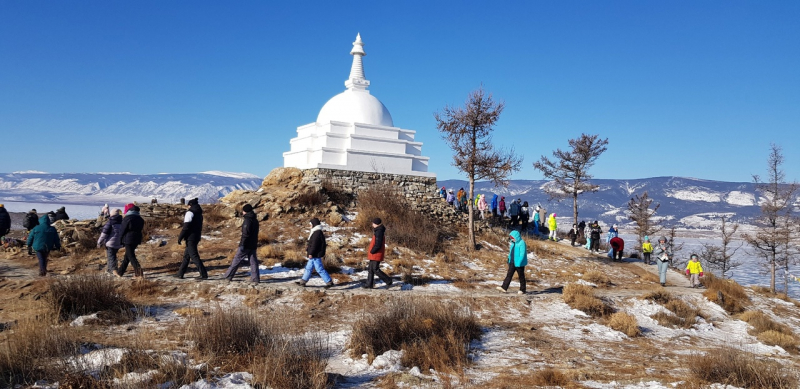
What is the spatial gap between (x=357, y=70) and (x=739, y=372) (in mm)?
21708

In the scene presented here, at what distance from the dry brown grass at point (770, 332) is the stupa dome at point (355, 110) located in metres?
16.1

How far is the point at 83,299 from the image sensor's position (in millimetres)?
8680

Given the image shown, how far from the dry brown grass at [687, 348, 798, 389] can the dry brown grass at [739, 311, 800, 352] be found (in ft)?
14.7

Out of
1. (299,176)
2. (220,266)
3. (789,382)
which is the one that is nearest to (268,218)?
(299,176)

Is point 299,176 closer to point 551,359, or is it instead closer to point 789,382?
point 551,359

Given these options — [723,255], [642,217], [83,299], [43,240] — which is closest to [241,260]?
[83,299]

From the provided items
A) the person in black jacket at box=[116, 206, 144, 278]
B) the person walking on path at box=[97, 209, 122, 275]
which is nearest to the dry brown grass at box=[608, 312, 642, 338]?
the person in black jacket at box=[116, 206, 144, 278]

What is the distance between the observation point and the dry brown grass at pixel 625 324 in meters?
9.91

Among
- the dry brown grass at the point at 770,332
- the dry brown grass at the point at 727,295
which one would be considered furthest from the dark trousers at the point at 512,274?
the dry brown grass at the point at 727,295

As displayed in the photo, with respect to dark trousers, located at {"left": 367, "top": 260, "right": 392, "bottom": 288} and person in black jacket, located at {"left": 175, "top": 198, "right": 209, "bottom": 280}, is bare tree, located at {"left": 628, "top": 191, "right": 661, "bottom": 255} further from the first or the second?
person in black jacket, located at {"left": 175, "top": 198, "right": 209, "bottom": 280}

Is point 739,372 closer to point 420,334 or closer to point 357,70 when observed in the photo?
point 420,334

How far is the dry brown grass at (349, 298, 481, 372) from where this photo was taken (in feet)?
23.2

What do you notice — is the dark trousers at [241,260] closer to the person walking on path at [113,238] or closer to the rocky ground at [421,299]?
the rocky ground at [421,299]

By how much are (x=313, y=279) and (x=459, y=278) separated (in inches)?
171
